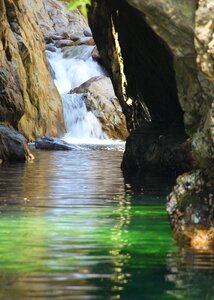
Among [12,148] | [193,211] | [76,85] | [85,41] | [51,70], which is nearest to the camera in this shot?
[193,211]

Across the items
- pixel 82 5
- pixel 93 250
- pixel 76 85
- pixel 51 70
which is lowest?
pixel 93 250

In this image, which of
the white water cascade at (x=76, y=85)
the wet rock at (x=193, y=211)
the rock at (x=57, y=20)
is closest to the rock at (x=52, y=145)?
the white water cascade at (x=76, y=85)

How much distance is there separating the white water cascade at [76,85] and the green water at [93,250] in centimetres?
3183

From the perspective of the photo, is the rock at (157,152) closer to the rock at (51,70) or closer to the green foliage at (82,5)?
the green foliage at (82,5)

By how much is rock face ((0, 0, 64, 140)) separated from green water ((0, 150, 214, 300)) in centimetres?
2104

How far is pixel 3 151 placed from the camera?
2589 centimetres

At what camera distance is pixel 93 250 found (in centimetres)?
777

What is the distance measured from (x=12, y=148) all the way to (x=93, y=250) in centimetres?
1868

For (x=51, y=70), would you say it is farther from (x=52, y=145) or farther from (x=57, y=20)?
(x=52, y=145)

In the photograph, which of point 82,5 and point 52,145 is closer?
point 82,5

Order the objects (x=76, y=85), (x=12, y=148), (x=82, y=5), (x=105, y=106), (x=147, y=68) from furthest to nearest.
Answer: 1. (x=76, y=85)
2. (x=105, y=106)
3. (x=12, y=148)
4. (x=147, y=68)
5. (x=82, y=5)

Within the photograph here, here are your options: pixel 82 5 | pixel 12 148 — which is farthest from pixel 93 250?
pixel 12 148

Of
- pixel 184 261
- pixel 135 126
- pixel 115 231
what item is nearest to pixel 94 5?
pixel 135 126

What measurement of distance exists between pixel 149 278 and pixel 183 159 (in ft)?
43.9
